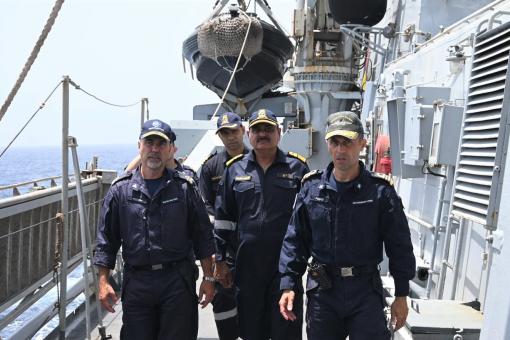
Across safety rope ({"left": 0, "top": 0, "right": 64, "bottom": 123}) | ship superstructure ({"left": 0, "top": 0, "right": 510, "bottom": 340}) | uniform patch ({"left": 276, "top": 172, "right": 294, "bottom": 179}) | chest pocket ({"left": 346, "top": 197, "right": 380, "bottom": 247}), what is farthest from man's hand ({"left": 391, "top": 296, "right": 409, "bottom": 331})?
safety rope ({"left": 0, "top": 0, "right": 64, "bottom": 123})

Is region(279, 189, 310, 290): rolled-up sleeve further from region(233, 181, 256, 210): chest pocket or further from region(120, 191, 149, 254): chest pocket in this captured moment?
region(120, 191, 149, 254): chest pocket

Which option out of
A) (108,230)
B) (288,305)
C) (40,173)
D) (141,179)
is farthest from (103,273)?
(40,173)

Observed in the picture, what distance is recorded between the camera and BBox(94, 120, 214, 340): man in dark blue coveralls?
2639mm

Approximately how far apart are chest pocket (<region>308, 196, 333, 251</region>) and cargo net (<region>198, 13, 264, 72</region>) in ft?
40.3

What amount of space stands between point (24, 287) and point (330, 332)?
85.0 inches

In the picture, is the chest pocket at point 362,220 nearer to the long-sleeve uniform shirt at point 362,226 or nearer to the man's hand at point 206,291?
the long-sleeve uniform shirt at point 362,226

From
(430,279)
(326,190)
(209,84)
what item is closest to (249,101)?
(209,84)

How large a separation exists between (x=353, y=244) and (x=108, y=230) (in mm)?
1284

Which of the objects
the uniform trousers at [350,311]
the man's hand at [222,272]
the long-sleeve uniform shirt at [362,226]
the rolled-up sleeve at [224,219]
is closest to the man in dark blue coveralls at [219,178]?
the man's hand at [222,272]

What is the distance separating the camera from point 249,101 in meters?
18.5

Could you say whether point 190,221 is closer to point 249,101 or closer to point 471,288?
point 471,288

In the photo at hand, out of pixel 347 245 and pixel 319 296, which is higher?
pixel 347 245

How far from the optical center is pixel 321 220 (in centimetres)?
234

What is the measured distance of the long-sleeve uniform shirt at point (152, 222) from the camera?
2.64 meters
